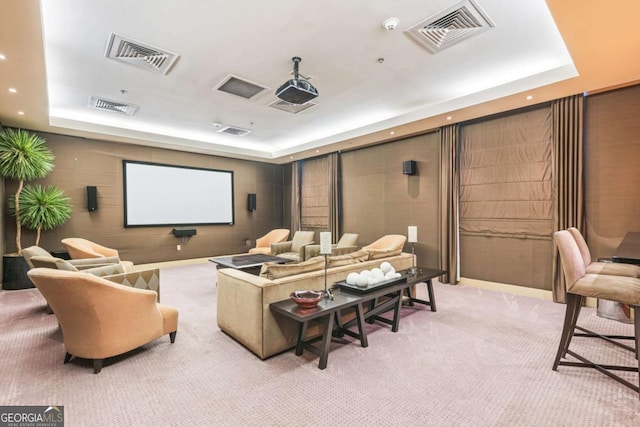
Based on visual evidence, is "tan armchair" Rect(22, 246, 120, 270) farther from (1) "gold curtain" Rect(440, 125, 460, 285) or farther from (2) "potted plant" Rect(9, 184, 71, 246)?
(1) "gold curtain" Rect(440, 125, 460, 285)

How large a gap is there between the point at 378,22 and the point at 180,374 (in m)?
3.60

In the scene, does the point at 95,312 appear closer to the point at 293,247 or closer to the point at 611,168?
the point at 293,247

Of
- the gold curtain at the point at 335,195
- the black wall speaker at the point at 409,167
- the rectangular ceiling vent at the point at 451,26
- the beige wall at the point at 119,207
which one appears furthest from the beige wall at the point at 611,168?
the beige wall at the point at 119,207

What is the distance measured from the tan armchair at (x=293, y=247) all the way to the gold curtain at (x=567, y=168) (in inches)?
165

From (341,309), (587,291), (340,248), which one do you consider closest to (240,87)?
(340,248)

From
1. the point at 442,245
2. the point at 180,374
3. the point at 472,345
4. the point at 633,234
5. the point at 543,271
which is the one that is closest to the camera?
the point at 180,374

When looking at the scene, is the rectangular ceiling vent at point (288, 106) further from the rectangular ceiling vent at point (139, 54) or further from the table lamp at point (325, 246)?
the table lamp at point (325, 246)

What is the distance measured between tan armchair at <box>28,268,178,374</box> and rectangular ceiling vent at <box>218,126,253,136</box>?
4.63 metres

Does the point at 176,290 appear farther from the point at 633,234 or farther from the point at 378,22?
the point at 633,234

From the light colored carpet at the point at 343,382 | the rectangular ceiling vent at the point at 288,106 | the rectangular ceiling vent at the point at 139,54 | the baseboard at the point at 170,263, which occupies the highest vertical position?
the rectangular ceiling vent at the point at 139,54

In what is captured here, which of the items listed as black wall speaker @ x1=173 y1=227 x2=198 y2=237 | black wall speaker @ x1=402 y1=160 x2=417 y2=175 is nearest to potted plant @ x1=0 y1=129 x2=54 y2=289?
black wall speaker @ x1=173 y1=227 x2=198 y2=237

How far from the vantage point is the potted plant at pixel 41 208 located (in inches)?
202

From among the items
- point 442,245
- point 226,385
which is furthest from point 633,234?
point 226,385

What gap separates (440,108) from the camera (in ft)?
16.0
